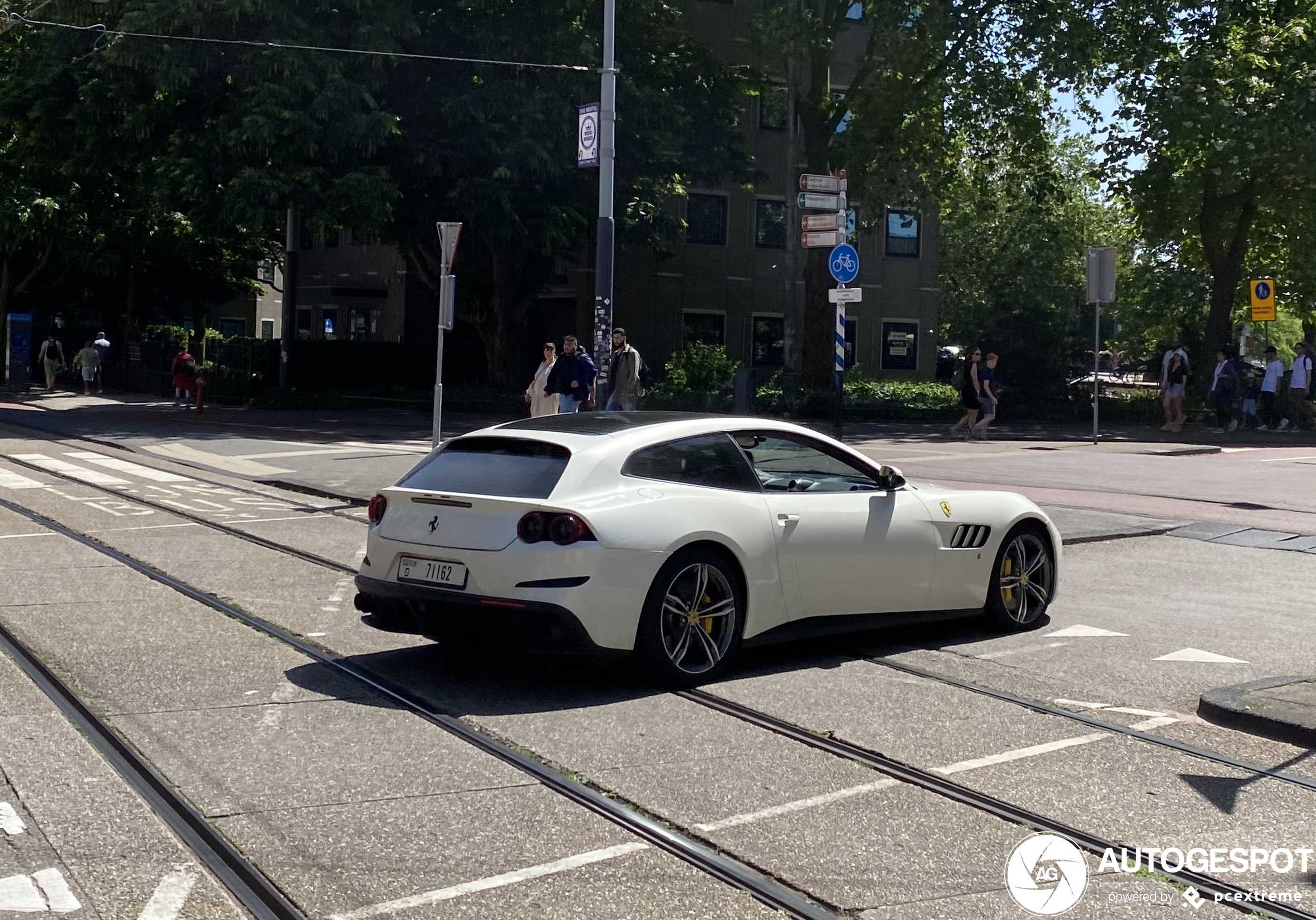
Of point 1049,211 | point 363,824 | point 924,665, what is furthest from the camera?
point 1049,211

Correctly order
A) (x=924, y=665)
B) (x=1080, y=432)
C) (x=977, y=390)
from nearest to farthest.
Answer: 1. (x=924, y=665)
2. (x=977, y=390)
3. (x=1080, y=432)

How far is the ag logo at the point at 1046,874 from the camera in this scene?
181 inches

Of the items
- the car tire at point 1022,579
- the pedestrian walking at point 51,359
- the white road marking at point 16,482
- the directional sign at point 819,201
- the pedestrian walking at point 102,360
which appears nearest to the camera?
the car tire at point 1022,579

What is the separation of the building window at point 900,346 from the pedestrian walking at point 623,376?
28382mm

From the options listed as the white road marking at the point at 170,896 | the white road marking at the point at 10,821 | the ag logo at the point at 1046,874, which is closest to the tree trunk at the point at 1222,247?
the ag logo at the point at 1046,874

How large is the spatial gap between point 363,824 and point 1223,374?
102 ft

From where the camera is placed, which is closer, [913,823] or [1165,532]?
[913,823]

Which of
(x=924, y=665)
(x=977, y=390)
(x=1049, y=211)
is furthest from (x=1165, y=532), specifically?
(x=1049, y=211)

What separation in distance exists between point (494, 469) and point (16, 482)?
12561 millimetres

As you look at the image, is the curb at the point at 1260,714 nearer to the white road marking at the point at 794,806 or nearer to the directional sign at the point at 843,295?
the white road marking at the point at 794,806

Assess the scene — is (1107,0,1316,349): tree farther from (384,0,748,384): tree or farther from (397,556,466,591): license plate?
(397,556,466,591): license plate

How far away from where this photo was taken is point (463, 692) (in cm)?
747

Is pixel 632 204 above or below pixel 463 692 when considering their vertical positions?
above

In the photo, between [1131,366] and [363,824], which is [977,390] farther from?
[1131,366]
